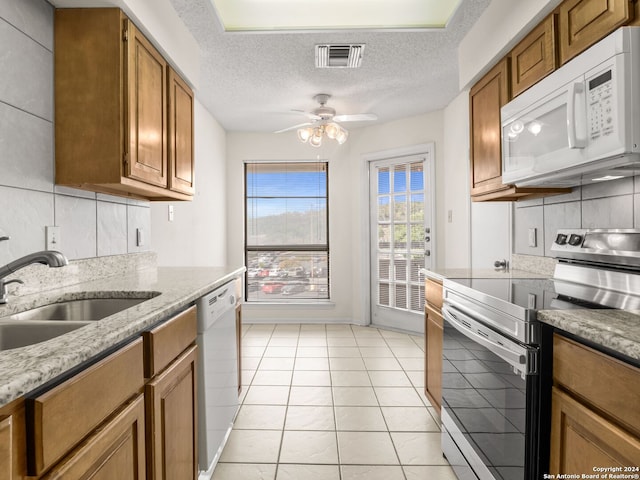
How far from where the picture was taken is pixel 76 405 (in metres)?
0.77

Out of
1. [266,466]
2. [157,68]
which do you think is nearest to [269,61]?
[157,68]

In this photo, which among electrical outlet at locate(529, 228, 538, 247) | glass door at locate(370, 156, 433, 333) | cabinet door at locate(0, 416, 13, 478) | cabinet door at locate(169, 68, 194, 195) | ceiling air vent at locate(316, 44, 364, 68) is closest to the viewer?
cabinet door at locate(0, 416, 13, 478)

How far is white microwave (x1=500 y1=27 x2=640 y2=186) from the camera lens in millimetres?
1216

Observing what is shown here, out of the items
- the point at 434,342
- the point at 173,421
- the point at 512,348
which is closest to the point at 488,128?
the point at 434,342

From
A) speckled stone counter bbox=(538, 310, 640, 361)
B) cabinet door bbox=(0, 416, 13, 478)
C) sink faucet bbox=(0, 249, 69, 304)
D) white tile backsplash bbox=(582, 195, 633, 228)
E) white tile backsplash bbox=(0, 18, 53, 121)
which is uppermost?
white tile backsplash bbox=(0, 18, 53, 121)

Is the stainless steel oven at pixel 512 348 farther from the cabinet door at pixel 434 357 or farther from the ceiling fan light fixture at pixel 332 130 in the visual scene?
the ceiling fan light fixture at pixel 332 130

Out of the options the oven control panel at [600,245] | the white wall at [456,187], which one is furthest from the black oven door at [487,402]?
the white wall at [456,187]

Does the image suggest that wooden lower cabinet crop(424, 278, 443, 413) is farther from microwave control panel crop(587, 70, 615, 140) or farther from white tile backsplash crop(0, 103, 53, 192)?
white tile backsplash crop(0, 103, 53, 192)

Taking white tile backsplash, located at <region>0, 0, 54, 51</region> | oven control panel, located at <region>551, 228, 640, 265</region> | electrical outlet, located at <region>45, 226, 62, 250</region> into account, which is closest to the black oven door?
oven control panel, located at <region>551, 228, 640, 265</region>

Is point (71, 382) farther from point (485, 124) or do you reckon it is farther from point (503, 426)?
point (485, 124)

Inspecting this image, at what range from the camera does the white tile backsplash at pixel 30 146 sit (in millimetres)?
1407

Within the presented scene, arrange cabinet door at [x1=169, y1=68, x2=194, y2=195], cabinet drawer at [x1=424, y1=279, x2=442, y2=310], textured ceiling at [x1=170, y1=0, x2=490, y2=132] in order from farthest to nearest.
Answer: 1. textured ceiling at [x1=170, y1=0, x2=490, y2=132]
2. cabinet door at [x1=169, y1=68, x2=194, y2=195]
3. cabinet drawer at [x1=424, y1=279, x2=442, y2=310]

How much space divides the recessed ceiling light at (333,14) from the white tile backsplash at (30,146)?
112 centimetres

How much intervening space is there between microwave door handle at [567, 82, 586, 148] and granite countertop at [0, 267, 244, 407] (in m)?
1.53
